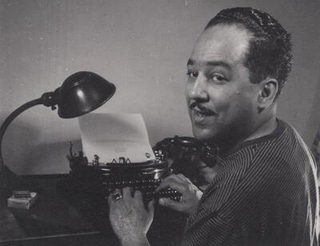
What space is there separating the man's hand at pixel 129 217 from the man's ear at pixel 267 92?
1.56 feet

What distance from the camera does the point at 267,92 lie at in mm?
942

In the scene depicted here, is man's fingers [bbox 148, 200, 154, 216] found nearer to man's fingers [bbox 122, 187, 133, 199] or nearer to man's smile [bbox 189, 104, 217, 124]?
man's fingers [bbox 122, 187, 133, 199]

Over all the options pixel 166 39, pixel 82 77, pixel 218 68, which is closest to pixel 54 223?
pixel 82 77

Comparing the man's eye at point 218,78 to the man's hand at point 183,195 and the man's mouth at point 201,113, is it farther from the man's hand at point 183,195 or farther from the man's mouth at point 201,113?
the man's hand at point 183,195

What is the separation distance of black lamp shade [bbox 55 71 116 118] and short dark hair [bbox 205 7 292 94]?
0.57 meters

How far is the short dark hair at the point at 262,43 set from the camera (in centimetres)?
89

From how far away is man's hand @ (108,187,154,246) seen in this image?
1.06 metres

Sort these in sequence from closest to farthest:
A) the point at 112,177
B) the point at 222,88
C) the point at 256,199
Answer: the point at 256,199, the point at 222,88, the point at 112,177

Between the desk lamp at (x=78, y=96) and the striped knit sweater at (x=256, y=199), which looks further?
the desk lamp at (x=78, y=96)

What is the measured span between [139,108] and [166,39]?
0.38m

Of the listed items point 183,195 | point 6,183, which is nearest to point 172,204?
point 183,195

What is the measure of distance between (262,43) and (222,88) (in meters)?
0.14

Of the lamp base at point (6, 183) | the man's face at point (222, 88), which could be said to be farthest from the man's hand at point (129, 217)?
the lamp base at point (6, 183)

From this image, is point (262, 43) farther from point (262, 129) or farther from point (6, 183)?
point (6, 183)
